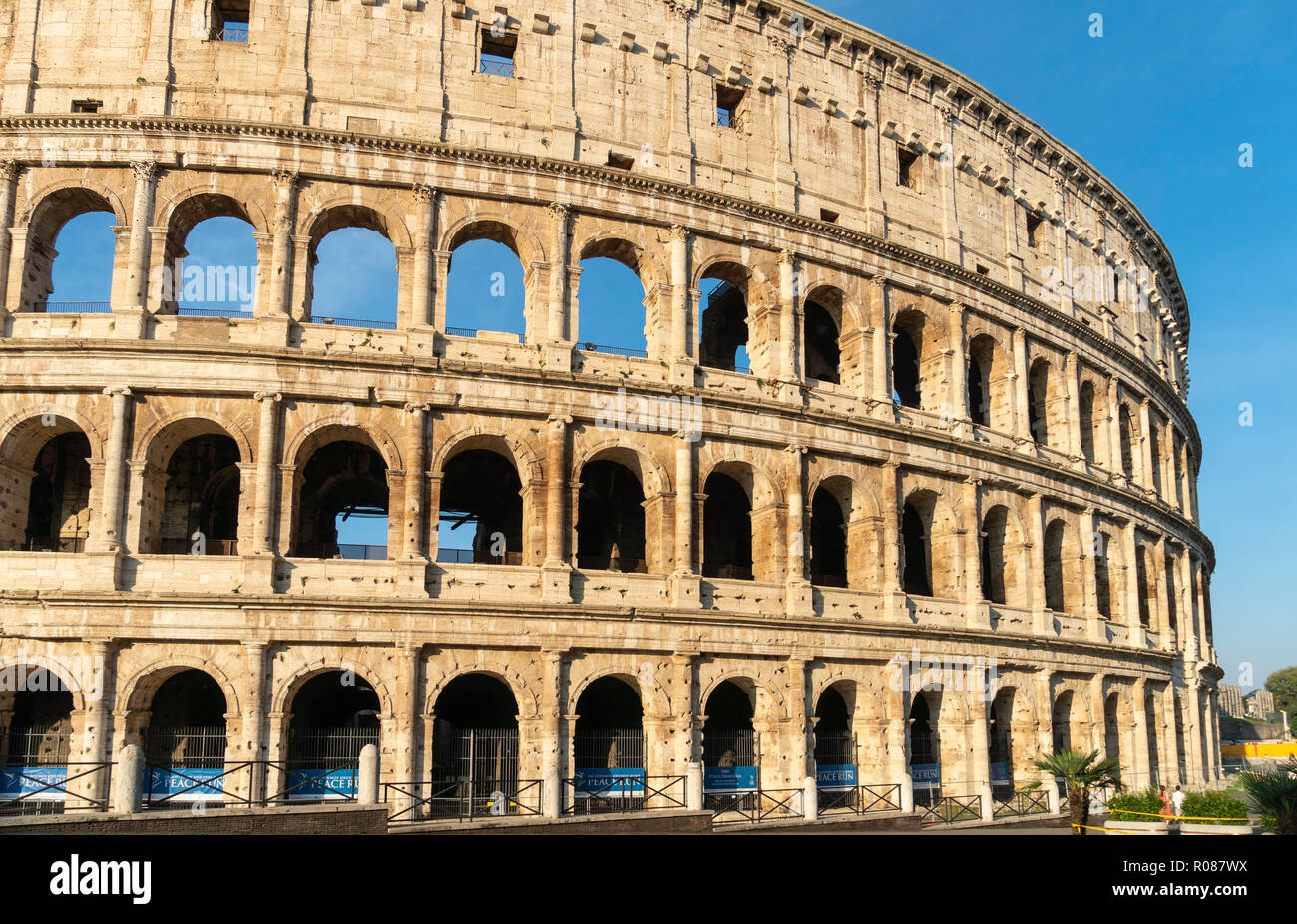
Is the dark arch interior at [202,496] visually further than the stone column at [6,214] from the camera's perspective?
Yes

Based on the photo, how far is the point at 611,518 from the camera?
91.0 ft

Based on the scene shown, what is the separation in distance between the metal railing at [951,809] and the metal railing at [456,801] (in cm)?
944

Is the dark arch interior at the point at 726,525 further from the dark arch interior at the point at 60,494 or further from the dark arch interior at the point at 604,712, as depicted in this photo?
the dark arch interior at the point at 60,494

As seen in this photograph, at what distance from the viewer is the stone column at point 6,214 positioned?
2209 cm

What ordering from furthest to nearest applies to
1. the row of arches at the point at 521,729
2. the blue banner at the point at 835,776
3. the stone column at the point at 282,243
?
the blue banner at the point at 835,776, the stone column at the point at 282,243, the row of arches at the point at 521,729

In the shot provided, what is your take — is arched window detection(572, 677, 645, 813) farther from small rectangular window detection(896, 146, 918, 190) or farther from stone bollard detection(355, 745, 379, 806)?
small rectangular window detection(896, 146, 918, 190)

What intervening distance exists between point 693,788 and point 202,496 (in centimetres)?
1269

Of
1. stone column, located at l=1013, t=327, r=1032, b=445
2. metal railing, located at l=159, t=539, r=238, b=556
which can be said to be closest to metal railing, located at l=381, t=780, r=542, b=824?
metal railing, located at l=159, t=539, r=238, b=556

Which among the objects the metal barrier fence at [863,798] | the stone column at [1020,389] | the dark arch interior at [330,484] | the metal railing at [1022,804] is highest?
the stone column at [1020,389]

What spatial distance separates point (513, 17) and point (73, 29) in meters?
9.62

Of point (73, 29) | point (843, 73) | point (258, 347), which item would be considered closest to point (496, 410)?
point (258, 347)

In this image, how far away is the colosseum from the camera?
70.0 ft

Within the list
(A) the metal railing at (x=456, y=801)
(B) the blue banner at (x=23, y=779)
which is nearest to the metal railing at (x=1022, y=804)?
(A) the metal railing at (x=456, y=801)

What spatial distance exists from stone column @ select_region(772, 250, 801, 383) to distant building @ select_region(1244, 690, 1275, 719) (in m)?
91.3
